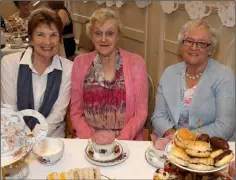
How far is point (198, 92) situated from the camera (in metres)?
1.46

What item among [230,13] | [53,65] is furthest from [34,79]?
[230,13]

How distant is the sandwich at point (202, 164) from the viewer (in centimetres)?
80

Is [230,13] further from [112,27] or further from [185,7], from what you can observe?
[112,27]

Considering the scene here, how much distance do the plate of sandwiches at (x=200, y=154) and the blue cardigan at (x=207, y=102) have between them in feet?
2.00

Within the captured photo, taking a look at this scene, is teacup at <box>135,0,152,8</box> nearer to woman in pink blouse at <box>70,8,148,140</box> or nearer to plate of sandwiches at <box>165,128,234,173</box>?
woman in pink blouse at <box>70,8,148,140</box>

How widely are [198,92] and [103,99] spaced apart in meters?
0.51

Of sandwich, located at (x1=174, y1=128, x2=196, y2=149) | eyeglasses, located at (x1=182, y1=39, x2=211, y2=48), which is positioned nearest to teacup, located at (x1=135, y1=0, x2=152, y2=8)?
eyeglasses, located at (x1=182, y1=39, x2=211, y2=48)

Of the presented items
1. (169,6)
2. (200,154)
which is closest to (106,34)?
(200,154)

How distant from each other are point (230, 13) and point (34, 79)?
1.37 metres

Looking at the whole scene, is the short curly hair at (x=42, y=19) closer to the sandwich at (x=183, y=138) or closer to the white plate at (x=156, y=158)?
the white plate at (x=156, y=158)

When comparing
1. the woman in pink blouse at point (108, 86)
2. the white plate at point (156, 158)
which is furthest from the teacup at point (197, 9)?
the white plate at point (156, 158)

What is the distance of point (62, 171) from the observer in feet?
3.38

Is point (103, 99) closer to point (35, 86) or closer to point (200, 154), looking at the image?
point (35, 86)

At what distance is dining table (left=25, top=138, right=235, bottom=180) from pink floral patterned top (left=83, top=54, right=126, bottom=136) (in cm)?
44
